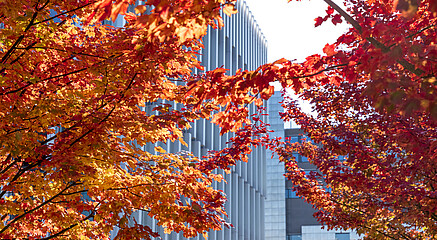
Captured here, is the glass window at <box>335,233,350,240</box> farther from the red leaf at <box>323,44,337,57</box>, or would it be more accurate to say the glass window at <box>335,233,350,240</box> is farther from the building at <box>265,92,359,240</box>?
the red leaf at <box>323,44,337,57</box>

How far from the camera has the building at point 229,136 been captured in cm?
3052

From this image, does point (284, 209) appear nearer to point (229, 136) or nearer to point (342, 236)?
point (342, 236)

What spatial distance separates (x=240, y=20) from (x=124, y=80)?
34681 mm

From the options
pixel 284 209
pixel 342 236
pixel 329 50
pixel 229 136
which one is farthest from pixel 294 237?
pixel 329 50

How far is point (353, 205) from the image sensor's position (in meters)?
12.1

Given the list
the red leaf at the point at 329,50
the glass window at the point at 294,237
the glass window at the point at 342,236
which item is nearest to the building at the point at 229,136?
the glass window at the point at 342,236

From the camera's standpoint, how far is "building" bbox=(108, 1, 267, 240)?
30516 mm

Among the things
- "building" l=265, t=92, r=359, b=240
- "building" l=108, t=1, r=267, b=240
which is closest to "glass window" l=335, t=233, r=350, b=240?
"building" l=265, t=92, r=359, b=240

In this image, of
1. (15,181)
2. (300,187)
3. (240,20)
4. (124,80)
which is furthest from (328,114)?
(240,20)

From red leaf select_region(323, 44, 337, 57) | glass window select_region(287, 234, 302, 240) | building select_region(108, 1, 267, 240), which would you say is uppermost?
building select_region(108, 1, 267, 240)

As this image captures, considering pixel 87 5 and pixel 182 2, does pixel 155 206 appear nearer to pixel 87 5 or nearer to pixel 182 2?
pixel 87 5

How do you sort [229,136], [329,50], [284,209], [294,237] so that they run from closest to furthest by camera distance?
[329,50], [229,136], [294,237], [284,209]

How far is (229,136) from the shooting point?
37594mm

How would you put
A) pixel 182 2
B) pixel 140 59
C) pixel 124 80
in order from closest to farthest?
pixel 182 2, pixel 140 59, pixel 124 80
